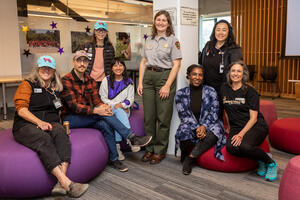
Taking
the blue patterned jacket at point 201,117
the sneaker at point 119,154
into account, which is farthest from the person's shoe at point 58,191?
the blue patterned jacket at point 201,117

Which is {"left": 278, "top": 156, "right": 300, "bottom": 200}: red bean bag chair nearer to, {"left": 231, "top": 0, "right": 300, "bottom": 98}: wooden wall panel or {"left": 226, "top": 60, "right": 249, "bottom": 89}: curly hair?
{"left": 226, "top": 60, "right": 249, "bottom": 89}: curly hair

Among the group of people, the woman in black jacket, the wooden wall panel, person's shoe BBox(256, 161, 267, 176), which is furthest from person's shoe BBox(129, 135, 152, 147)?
the wooden wall panel

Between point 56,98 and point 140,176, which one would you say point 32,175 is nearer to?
point 56,98

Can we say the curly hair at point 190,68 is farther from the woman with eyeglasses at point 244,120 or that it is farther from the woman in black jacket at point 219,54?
the woman with eyeglasses at point 244,120

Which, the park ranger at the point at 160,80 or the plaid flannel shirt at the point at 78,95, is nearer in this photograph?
the plaid flannel shirt at the point at 78,95

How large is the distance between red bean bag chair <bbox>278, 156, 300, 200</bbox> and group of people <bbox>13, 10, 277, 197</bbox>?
3.00ft

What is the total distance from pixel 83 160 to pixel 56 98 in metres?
0.69

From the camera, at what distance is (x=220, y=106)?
3.35 m

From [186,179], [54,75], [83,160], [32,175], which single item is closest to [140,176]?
[186,179]

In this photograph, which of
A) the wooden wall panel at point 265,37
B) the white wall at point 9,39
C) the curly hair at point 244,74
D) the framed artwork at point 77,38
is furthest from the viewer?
the wooden wall panel at point 265,37

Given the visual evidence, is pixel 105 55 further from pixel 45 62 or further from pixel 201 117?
pixel 201 117

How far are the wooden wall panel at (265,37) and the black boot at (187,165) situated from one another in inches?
240

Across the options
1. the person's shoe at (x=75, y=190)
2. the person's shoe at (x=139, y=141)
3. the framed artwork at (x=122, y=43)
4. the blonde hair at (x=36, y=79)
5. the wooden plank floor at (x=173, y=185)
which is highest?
the framed artwork at (x=122, y=43)

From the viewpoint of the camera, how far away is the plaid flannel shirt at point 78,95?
3068 mm
